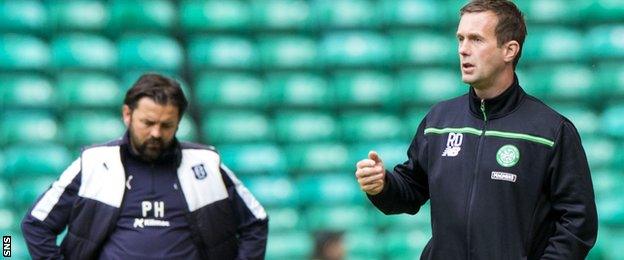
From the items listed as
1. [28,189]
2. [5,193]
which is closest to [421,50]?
[28,189]

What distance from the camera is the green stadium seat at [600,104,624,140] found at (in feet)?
25.2

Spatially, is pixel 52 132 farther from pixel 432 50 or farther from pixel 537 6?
pixel 537 6

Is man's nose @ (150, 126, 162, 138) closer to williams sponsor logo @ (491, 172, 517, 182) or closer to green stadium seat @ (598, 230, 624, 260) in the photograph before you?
williams sponsor logo @ (491, 172, 517, 182)

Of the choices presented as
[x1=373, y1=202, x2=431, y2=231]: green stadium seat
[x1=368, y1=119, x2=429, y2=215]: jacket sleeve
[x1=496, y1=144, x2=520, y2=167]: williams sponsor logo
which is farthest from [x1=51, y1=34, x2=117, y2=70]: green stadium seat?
[x1=496, y1=144, x2=520, y2=167]: williams sponsor logo

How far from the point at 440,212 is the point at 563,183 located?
0.34m

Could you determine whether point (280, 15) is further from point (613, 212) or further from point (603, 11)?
point (613, 212)

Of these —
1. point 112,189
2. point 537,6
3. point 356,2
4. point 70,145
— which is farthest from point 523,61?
point 112,189

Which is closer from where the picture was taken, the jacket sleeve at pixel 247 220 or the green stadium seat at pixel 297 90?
the jacket sleeve at pixel 247 220

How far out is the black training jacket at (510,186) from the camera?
307 cm

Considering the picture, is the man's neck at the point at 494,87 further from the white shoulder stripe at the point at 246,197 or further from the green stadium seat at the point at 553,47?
the green stadium seat at the point at 553,47

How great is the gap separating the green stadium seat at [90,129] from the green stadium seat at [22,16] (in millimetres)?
624

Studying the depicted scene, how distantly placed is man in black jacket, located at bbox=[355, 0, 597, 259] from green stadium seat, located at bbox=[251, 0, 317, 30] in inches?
175

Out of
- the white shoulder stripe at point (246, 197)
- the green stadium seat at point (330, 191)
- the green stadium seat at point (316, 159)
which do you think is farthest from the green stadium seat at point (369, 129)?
the white shoulder stripe at point (246, 197)

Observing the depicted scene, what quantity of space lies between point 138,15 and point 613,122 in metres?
3.10
